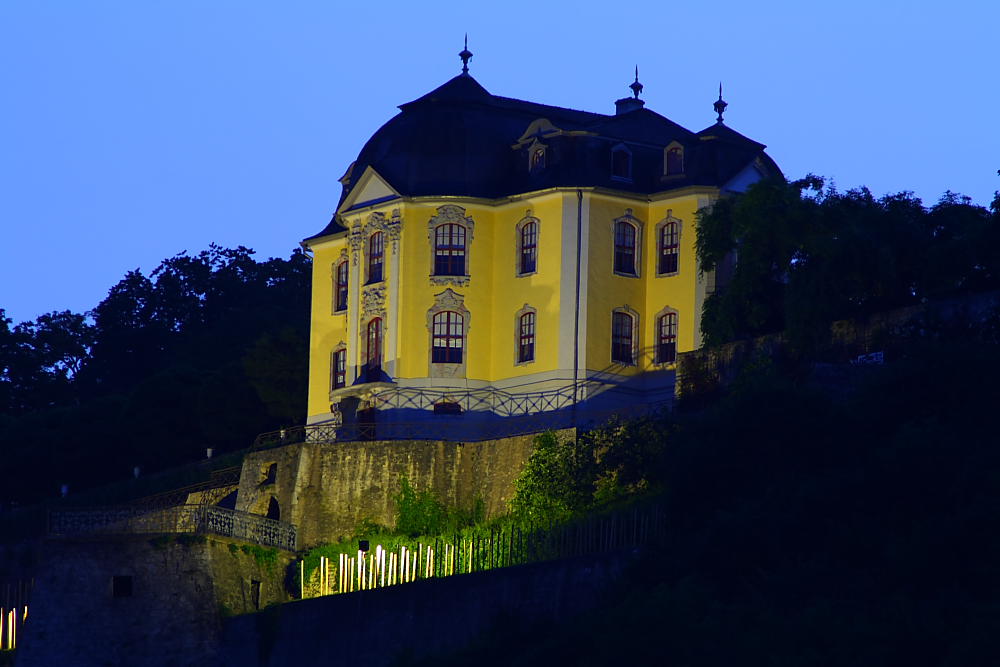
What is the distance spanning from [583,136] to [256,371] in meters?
19.7

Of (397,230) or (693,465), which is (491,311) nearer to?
(397,230)

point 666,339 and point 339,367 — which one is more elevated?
point 666,339

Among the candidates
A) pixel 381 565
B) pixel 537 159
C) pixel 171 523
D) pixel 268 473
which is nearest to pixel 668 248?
pixel 537 159

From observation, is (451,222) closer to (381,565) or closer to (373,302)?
(373,302)

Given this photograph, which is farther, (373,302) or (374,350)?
(373,302)

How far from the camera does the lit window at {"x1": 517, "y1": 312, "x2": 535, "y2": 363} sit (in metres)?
71.4

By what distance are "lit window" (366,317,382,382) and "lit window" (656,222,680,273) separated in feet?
26.2

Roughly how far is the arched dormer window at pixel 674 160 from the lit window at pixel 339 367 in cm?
1104

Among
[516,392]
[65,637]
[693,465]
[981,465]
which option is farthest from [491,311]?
[981,465]

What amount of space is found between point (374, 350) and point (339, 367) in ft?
11.9

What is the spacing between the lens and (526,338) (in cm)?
7169

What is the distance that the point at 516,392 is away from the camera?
71.0m

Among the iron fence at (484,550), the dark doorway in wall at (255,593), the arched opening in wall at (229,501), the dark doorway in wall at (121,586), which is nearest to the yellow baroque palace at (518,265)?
the arched opening in wall at (229,501)

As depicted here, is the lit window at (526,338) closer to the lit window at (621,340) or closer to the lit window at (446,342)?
the lit window at (446,342)
